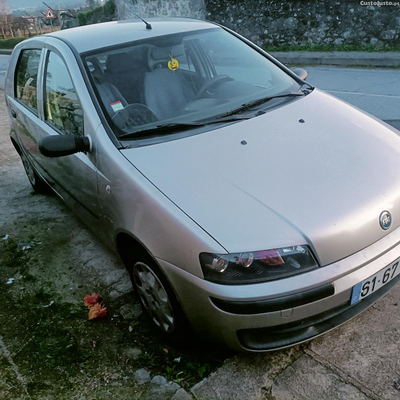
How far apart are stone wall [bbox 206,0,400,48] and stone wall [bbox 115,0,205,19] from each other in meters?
0.50

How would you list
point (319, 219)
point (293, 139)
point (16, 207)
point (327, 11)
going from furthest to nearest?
1. point (327, 11)
2. point (16, 207)
3. point (293, 139)
4. point (319, 219)

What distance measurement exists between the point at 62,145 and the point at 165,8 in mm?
15854

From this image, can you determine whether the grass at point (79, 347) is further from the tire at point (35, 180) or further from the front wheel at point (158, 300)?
the tire at point (35, 180)

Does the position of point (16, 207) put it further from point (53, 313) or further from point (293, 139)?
point (293, 139)

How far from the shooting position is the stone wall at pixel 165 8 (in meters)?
15.3

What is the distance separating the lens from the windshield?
2775 millimetres

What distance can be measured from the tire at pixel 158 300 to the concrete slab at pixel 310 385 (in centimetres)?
55

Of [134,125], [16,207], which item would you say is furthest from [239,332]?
[16,207]

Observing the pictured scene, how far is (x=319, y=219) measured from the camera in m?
2.00

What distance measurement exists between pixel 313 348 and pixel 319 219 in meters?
0.81

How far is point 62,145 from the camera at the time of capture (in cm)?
266

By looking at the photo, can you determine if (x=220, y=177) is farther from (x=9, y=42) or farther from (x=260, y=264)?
(x=9, y=42)

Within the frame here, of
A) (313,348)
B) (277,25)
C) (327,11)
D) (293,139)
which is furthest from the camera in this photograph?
(277,25)

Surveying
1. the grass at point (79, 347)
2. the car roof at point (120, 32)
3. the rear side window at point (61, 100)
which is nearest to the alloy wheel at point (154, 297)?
the grass at point (79, 347)
